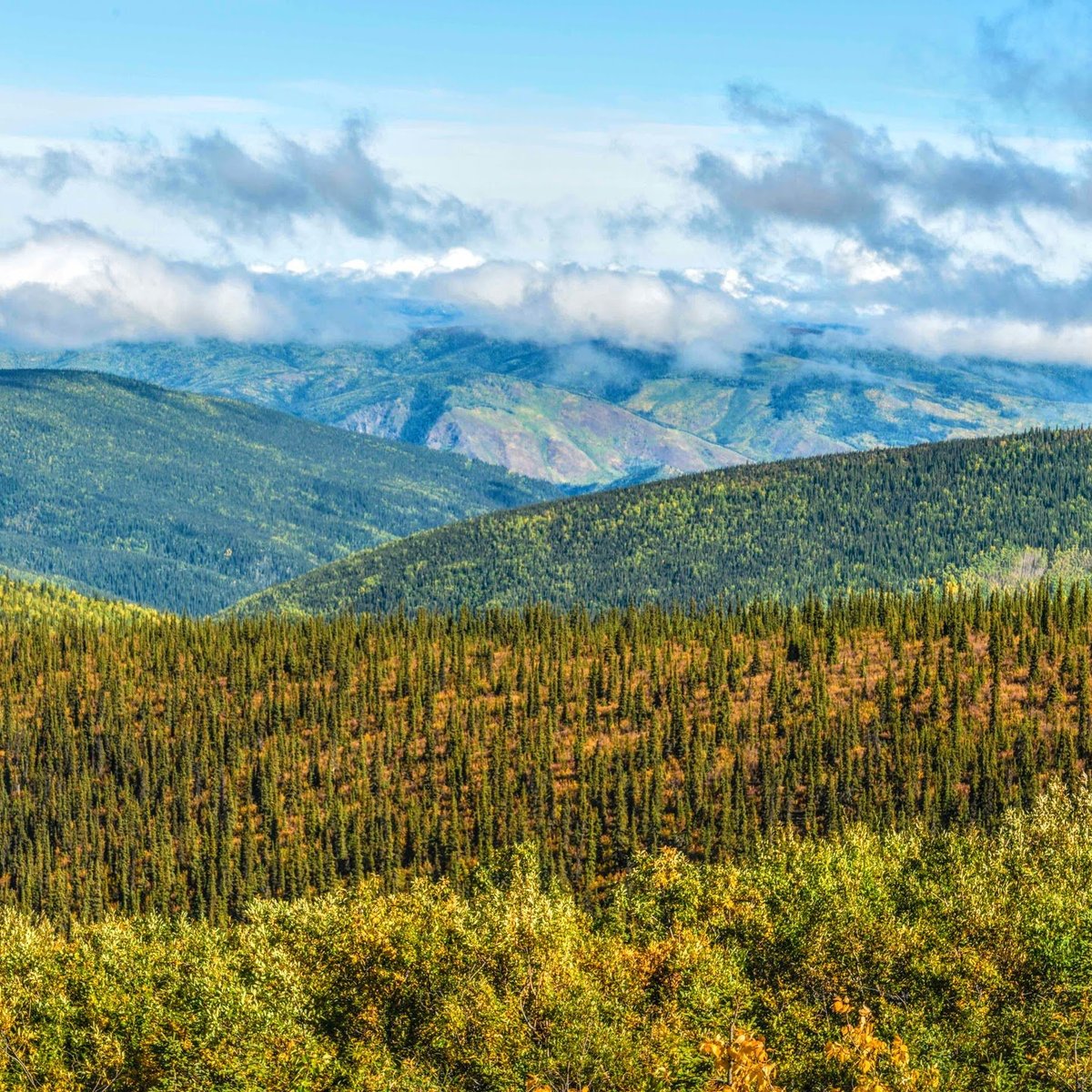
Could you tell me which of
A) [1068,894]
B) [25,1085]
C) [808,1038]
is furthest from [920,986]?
[25,1085]

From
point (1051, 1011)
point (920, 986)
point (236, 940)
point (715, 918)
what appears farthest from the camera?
point (236, 940)

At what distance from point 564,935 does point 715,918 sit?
21.0 meters

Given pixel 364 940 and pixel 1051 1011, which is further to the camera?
pixel 364 940

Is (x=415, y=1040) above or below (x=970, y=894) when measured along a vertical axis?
below

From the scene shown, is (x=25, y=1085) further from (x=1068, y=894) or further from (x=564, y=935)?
(x=1068, y=894)

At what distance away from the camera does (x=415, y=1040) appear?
313 feet

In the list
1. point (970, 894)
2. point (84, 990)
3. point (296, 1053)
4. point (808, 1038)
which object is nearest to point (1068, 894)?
point (970, 894)

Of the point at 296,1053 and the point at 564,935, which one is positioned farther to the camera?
the point at 564,935

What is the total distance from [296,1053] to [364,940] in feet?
57.0

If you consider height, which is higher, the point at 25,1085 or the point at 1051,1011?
the point at 1051,1011

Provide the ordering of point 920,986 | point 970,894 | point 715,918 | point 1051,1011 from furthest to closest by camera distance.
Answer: point 715,918 → point 970,894 → point 920,986 → point 1051,1011

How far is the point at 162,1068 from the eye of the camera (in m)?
95.0

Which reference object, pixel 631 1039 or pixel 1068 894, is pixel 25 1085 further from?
pixel 1068 894

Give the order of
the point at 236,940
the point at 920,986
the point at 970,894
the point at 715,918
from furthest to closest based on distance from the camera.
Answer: the point at 236,940
the point at 715,918
the point at 970,894
the point at 920,986
